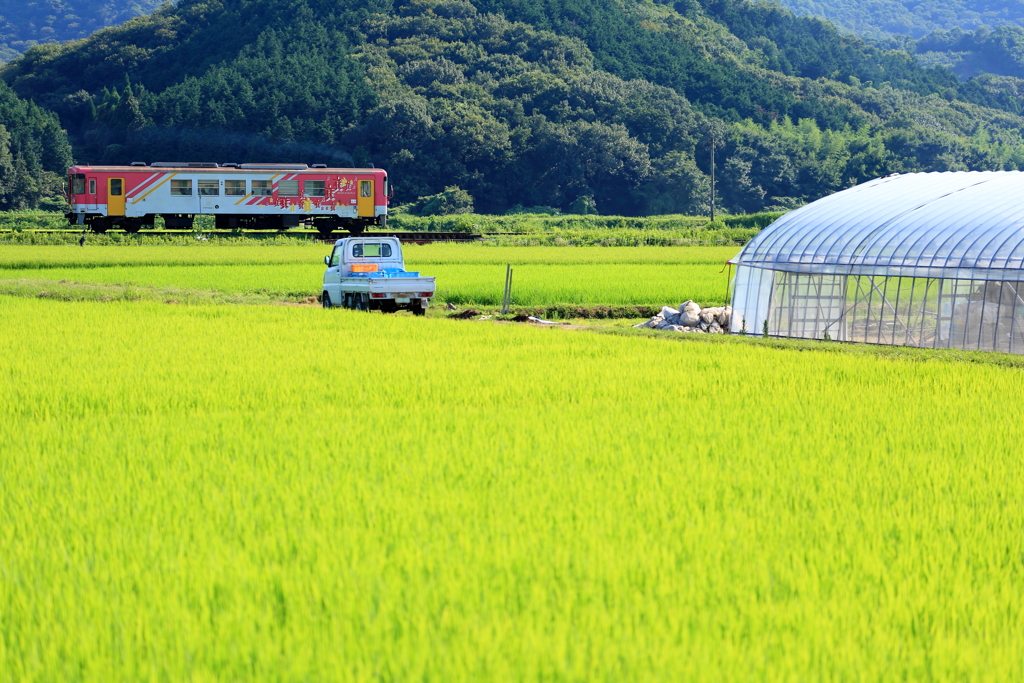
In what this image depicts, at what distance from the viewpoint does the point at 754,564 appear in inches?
180

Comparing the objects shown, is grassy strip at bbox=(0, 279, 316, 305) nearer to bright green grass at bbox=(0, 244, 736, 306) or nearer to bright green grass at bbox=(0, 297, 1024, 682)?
bright green grass at bbox=(0, 244, 736, 306)

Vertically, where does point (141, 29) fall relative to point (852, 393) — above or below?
above

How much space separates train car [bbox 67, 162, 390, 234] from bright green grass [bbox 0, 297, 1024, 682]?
33.7 metres

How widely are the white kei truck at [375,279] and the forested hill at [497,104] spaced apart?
211ft

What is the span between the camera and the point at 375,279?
1920cm

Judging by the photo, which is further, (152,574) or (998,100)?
(998,100)

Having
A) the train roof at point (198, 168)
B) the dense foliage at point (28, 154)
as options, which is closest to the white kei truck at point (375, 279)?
the train roof at point (198, 168)

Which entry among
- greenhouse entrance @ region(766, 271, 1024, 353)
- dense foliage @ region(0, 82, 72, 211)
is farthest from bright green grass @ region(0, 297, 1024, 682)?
dense foliage @ region(0, 82, 72, 211)

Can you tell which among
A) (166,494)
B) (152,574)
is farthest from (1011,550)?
(166,494)

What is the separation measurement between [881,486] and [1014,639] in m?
2.44

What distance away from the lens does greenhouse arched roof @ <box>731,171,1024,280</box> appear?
1587cm

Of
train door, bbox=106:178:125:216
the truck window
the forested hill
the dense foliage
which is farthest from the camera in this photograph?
the forested hill

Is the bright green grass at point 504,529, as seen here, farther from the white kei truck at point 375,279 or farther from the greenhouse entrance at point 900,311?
the white kei truck at point 375,279

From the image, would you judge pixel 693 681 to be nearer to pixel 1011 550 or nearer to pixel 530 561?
pixel 530 561
